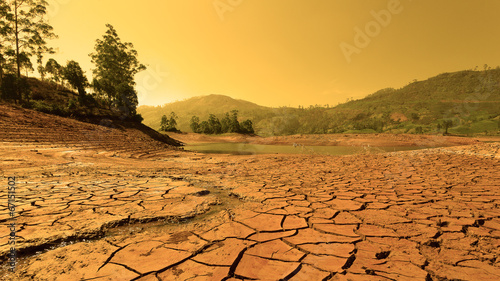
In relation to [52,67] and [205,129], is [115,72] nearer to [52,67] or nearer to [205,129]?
[52,67]

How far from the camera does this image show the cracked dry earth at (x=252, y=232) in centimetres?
125

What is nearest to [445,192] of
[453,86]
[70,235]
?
[70,235]

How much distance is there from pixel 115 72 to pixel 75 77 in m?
4.07

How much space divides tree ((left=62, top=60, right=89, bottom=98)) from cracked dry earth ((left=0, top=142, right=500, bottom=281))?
16492 mm

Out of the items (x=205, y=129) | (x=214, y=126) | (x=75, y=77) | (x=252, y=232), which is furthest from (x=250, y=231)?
(x=205, y=129)

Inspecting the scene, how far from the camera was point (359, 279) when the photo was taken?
1.16 meters

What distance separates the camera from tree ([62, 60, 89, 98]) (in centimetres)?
1554

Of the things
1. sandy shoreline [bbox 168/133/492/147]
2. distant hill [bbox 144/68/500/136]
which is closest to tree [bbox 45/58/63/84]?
sandy shoreline [bbox 168/133/492/147]

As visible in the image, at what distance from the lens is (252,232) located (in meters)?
1.77

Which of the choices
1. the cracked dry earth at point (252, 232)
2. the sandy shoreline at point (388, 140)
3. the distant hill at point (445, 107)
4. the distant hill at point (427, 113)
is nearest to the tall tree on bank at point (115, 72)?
the sandy shoreline at point (388, 140)

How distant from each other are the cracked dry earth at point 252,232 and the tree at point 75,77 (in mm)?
16492

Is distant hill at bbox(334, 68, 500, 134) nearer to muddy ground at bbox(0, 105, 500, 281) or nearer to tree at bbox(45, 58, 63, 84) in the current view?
muddy ground at bbox(0, 105, 500, 281)

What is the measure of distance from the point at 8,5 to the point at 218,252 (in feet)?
65.6

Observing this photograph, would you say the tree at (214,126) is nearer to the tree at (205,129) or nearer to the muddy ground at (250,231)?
the tree at (205,129)
